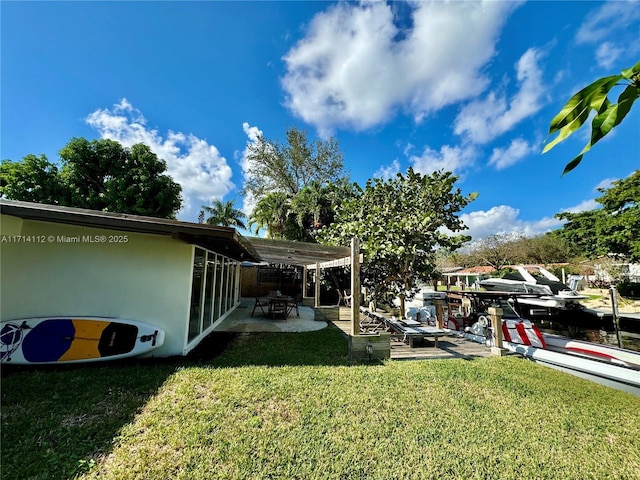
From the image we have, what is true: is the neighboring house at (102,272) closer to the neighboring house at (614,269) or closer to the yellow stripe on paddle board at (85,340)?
the yellow stripe on paddle board at (85,340)

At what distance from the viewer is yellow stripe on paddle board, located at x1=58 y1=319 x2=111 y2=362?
506 centimetres

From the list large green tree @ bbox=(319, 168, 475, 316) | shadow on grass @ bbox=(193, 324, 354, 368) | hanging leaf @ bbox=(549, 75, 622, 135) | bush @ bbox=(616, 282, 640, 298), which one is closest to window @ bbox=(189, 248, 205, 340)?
shadow on grass @ bbox=(193, 324, 354, 368)

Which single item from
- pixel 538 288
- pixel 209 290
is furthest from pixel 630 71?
pixel 538 288

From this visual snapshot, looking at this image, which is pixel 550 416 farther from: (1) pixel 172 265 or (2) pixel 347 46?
(2) pixel 347 46

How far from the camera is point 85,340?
16.9ft

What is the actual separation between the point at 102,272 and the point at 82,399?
107 inches

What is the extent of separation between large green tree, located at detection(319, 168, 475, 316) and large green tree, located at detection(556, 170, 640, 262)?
17371 millimetres

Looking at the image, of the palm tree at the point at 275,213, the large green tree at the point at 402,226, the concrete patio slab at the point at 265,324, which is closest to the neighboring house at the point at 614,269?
the large green tree at the point at 402,226

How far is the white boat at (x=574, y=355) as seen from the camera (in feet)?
18.4

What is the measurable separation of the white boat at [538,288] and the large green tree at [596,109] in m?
15.1

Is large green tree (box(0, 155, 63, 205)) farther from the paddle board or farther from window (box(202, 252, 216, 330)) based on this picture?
the paddle board

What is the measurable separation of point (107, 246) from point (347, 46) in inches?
300

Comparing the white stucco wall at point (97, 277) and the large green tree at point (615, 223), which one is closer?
the white stucco wall at point (97, 277)

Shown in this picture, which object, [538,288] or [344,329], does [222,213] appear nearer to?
[344,329]
